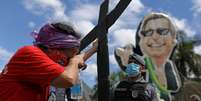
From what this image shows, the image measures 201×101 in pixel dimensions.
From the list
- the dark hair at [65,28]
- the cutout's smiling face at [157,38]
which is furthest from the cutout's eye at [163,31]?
the dark hair at [65,28]

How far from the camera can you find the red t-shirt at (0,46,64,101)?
2.39 m

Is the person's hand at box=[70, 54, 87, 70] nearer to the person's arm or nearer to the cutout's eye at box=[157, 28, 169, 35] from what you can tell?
the person's arm

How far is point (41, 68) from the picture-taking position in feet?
7.87

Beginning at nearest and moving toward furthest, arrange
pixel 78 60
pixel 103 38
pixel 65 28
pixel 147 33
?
pixel 78 60 < pixel 65 28 < pixel 103 38 < pixel 147 33

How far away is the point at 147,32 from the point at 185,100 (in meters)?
1.86

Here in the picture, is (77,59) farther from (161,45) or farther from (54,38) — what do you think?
(161,45)

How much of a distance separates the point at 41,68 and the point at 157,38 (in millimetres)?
9531

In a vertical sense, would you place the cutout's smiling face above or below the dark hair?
above

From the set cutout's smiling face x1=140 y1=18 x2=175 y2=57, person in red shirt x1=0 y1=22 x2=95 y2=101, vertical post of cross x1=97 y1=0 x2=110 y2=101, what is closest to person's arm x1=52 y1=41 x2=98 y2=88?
person in red shirt x1=0 y1=22 x2=95 y2=101

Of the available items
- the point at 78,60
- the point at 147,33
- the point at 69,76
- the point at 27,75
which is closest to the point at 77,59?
the point at 78,60

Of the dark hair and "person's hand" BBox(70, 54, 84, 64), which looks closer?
"person's hand" BBox(70, 54, 84, 64)

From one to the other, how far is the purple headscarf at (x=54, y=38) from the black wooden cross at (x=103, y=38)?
1.39 m

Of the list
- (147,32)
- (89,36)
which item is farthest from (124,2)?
(147,32)

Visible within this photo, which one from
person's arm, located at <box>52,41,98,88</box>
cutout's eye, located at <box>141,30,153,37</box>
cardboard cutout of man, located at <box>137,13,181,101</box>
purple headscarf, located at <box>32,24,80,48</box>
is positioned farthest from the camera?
cutout's eye, located at <box>141,30,153,37</box>
